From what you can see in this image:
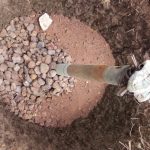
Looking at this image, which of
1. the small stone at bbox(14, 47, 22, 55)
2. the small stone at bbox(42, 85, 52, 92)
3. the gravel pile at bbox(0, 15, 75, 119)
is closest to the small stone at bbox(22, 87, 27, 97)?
the gravel pile at bbox(0, 15, 75, 119)


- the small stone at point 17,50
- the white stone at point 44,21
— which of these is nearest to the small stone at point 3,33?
the small stone at point 17,50

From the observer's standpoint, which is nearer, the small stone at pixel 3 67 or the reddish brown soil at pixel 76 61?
the small stone at pixel 3 67

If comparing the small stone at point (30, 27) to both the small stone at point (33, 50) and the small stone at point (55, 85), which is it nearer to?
the small stone at point (33, 50)

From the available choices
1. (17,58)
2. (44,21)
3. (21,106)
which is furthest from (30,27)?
(21,106)

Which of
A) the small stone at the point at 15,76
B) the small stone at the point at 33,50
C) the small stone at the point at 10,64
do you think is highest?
the small stone at the point at 33,50

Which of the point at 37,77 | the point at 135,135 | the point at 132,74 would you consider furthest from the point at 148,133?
the point at 132,74

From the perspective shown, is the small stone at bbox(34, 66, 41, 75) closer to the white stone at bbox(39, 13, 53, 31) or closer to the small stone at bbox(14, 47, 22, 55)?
the small stone at bbox(14, 47, 22, 55)

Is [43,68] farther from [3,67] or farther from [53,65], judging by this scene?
[3,67]

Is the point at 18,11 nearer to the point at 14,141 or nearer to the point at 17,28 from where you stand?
the point at 17,28
